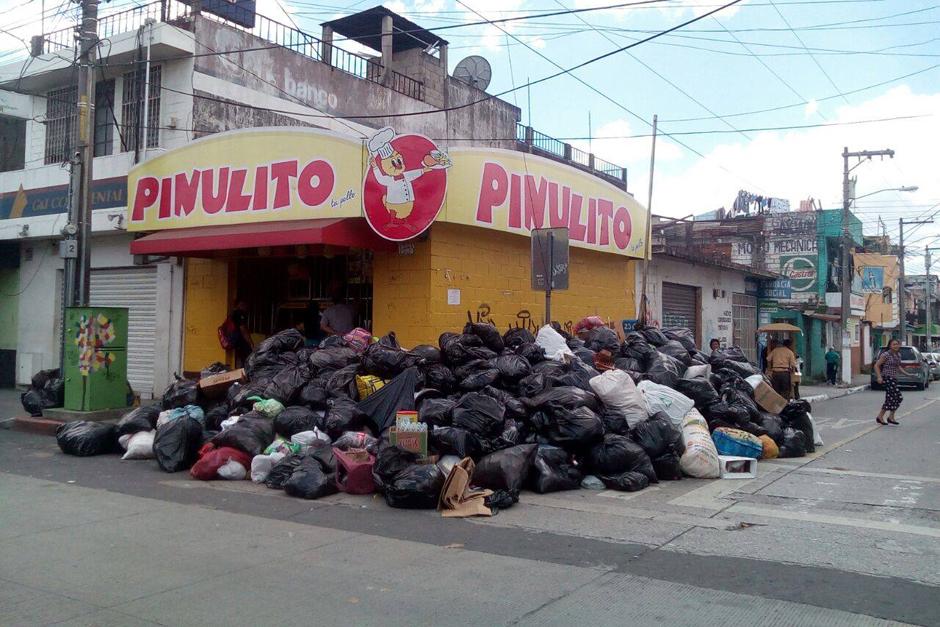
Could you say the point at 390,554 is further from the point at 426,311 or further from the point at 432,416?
the point at 426,311

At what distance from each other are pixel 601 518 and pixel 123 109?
12.9 metres

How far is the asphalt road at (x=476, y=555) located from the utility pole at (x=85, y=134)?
4.45 meters

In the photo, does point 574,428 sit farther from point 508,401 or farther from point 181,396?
point 181,396

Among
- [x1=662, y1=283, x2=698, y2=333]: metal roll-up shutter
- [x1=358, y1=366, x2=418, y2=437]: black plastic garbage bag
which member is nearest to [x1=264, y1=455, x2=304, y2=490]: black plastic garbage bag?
[x1=358, y1=366, x2=418, y2=437]: black plastic garbage bag

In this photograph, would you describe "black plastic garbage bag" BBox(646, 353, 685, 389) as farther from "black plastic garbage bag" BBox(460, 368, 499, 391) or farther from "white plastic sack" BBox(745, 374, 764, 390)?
"black plastic garbage bag" BBox(460, 368, 499, 391)

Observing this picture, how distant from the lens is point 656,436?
324 inches

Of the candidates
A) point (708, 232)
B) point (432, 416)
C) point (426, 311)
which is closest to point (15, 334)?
point (426, 311)

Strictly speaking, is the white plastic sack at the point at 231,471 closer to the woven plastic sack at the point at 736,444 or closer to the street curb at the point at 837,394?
the woven plastic sack at the point at 736,444

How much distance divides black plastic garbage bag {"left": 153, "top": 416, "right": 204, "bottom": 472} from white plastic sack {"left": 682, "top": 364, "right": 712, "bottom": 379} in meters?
6.49

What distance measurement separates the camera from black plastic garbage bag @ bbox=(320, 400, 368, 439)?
8.73m

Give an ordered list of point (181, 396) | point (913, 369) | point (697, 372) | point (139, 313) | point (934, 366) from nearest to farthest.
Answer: point (181, 396)
point (697, 372)
point (139, 313)
point (913, 369)
point (934, 366)

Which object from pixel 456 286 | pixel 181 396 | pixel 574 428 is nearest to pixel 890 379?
pixel 456 286

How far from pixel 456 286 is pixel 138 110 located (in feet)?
24.6

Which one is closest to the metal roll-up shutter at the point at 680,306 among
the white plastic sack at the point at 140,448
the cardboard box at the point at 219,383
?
the cardboard box at the point at 219,383
